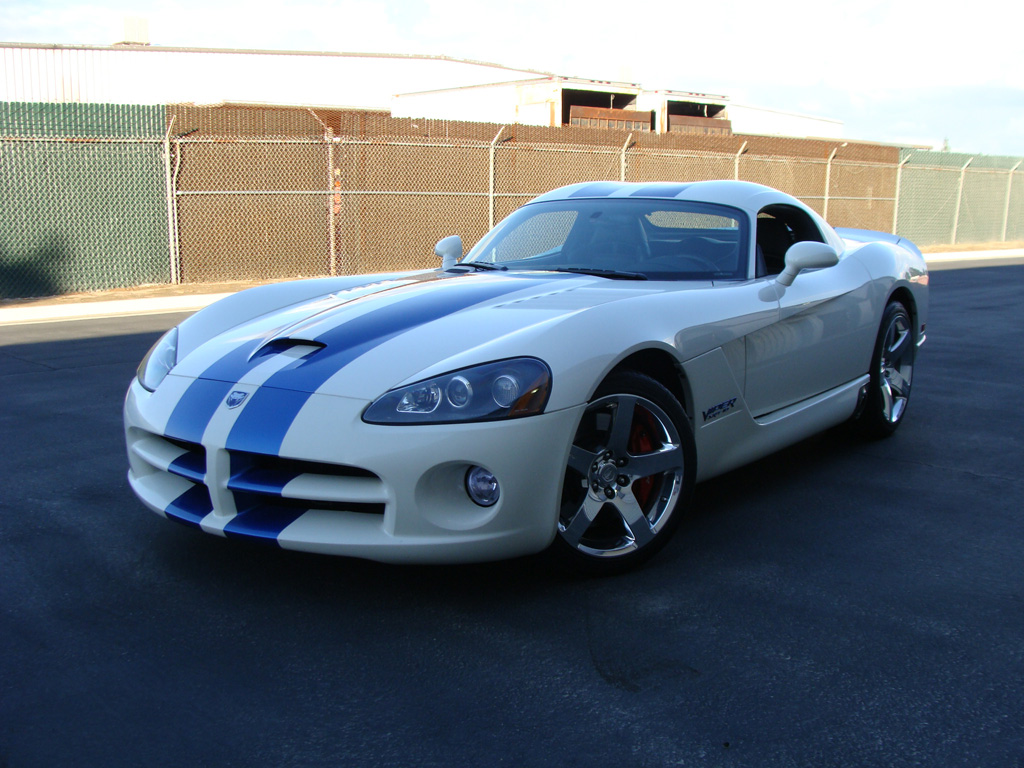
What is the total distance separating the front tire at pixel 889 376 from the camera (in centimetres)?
505

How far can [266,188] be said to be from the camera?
14.6m

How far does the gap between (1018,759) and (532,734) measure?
1072 mm

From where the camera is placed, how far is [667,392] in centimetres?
334

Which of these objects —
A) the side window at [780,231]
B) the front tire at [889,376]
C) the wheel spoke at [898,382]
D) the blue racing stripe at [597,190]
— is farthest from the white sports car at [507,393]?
the wheel spoke at [898,382]

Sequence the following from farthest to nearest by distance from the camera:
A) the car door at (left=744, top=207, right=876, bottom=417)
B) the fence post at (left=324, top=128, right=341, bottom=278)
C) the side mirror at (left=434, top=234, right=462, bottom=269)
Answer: the fence post at (left=324, top=128, right=341, bottom=278), the side mirror at (left=434, top=234, right=462, bottom=269), the car door at (left=744, top=207, right=876, bottom=417)

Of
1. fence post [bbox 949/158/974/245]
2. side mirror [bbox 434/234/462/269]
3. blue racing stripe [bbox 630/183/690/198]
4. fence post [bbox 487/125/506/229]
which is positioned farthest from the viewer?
fence post [bbox 949/158/974/245]

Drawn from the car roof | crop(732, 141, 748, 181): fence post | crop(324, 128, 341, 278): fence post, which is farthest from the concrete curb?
crop(732, 141, 748, 181): fence post

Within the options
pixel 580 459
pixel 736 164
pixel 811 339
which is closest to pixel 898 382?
pixel 811 339

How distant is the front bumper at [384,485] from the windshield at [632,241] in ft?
4.53

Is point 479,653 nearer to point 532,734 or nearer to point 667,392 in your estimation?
point 532,734

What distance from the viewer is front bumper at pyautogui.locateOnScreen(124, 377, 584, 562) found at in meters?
2.82

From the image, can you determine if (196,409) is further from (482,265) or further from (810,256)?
(810,256)

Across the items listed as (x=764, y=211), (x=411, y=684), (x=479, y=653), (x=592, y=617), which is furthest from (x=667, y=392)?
(x=764, y=211)

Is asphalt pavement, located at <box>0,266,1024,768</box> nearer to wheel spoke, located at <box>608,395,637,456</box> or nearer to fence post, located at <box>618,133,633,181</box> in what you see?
wheel spoke, located at <box>608,395,637,456</box>
